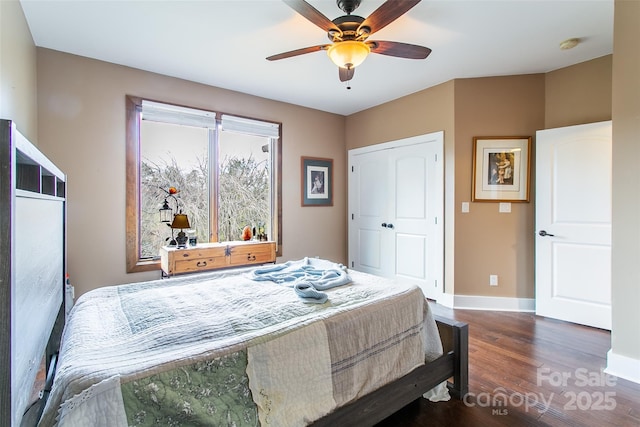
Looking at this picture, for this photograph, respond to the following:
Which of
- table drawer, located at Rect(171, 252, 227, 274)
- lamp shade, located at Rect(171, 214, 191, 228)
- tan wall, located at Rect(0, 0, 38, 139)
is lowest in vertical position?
table drawer, located at Rect(171, 252, 227, 274)

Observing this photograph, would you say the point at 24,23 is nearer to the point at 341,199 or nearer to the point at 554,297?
the point at 341,199

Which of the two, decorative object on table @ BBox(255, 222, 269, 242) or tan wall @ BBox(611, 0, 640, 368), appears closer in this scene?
tan wall @ BBox(611, 0, 640, 368)

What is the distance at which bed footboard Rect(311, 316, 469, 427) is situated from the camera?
1377 mm

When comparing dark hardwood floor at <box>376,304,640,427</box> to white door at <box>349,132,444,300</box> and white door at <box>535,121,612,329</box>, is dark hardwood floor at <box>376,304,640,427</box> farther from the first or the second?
white door at <box>349,132,444,300</box>

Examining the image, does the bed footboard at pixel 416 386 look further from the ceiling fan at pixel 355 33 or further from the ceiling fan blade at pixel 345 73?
the ceiling fan blade at pixel 345 73

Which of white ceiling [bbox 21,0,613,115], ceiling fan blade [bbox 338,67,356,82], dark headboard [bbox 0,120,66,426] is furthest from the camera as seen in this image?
ceiling fan blade [bbox 338,67,356,82]

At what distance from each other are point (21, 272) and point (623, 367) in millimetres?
3176

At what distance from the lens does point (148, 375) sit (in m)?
0.96

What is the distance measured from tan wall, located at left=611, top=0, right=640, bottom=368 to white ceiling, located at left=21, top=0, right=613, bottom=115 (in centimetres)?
35

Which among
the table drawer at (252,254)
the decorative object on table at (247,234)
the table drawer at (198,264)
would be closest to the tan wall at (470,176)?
the table drawer at (252,254)

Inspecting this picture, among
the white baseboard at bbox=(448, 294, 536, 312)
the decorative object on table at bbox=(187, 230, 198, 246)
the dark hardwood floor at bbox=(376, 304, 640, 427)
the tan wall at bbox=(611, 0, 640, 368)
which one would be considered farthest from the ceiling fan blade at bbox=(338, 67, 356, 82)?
the white baseboard at bbox=(448, 294, 536, 312)

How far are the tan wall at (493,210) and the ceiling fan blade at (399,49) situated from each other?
146 cm

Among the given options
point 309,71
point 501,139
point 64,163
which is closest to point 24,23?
point 64,163

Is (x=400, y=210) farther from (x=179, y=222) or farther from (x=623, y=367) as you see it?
(x=179, y=222)
